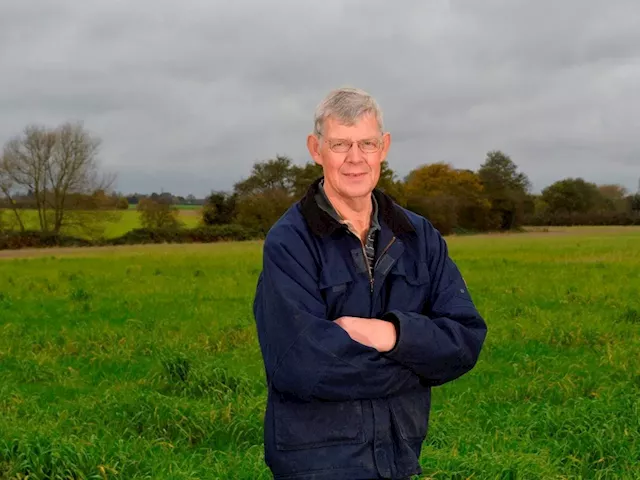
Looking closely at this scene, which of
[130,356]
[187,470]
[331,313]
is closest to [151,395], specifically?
[187,470]

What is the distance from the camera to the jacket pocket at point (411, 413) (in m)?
2.58

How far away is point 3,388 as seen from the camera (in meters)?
7.73

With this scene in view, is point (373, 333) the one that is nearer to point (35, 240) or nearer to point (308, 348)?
point (308, 348)

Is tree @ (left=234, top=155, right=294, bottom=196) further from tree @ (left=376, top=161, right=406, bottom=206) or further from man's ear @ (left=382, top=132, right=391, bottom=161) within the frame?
man's ear @ (left=382, top=132, right=391, bottom=161)

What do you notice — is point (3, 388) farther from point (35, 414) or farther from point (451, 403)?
point (451, 403)

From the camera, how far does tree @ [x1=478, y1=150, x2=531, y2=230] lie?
7619 cm

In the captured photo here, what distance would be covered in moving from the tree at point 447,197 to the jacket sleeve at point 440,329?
5902cm

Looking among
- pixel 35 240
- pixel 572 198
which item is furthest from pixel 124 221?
pixel 572 198

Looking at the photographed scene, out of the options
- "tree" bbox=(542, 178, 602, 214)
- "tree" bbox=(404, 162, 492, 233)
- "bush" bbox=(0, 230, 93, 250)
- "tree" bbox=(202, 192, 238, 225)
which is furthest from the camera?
"tree" bbox=(542, 178, 602, 214)

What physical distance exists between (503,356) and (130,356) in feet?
17.9

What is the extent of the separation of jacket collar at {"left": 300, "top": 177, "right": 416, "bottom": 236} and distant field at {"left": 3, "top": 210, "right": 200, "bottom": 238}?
4921 centimetres

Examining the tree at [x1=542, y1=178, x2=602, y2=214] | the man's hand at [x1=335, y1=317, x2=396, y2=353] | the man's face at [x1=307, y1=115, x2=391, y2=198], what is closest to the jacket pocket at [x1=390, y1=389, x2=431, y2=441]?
the man's hand at [x1=335, y1=317, x2=396, y2=353]

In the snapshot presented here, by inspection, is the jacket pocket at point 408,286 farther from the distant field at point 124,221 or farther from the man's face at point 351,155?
the distant field at point 124,221

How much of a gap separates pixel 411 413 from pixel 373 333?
0.40m
